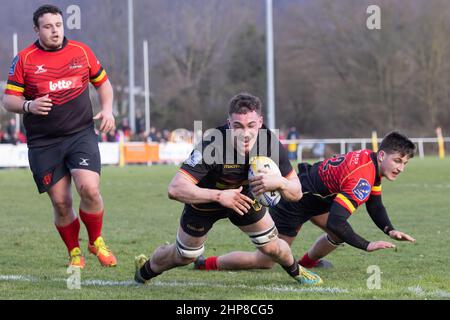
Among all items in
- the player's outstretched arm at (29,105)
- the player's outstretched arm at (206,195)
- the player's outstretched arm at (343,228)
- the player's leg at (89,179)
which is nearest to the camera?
the player's outstretched arm at (206,195)

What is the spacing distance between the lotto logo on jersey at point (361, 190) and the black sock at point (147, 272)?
1734mm

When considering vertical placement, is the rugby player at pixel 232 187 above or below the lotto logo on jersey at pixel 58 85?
below

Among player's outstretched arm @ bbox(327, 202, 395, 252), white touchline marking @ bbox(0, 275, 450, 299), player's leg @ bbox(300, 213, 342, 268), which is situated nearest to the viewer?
white touchline marking @ bbox(0, 275, 450, 299)

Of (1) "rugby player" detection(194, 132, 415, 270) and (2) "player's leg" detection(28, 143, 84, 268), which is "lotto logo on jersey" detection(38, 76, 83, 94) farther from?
(1) "rugby player" detection(194, 132, 415, 270)

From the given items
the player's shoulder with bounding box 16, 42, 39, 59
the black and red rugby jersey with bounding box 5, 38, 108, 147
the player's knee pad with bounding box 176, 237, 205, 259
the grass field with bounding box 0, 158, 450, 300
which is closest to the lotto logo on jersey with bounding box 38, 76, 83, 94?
the black and red rugby jersey with bounding box 5, 38, 108, 147

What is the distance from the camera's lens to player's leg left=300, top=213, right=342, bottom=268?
784cm

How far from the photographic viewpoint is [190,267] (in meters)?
7.93

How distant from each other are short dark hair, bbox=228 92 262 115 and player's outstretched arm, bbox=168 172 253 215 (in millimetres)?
546

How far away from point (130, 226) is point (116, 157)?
21.9m

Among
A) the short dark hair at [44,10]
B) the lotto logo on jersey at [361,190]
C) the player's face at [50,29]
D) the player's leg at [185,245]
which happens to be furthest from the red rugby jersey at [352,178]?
the short dark hair at [44,10]

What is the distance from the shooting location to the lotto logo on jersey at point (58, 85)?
7441mm

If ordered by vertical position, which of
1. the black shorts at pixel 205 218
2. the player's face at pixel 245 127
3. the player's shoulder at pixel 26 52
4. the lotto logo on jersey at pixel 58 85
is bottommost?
the black shorts at pixel 205 218

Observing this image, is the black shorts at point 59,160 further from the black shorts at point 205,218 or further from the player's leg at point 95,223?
the black shorts at point 205,218
